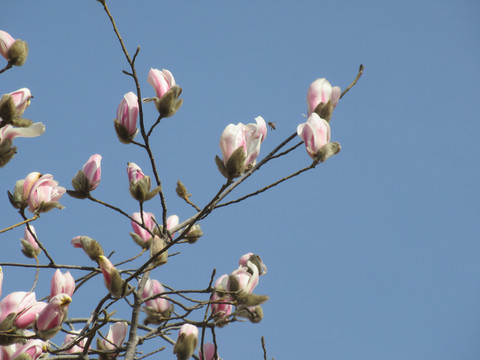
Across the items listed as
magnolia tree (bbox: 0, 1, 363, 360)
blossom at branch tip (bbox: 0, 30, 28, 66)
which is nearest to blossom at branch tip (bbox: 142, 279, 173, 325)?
magnolia tree (bbox: 0, 1, 363, 360)

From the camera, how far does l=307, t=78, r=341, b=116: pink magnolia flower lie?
1.58 meters

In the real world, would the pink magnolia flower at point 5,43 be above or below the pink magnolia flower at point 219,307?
above

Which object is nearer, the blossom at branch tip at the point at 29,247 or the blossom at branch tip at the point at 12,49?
the blossom at branch tip at the point at 12,49

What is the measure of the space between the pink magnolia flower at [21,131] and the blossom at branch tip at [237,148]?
0.47 meters

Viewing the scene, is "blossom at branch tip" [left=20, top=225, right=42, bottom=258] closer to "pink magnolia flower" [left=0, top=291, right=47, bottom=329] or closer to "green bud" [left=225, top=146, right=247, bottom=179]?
"pink magnolia flower" [left=0, top=291, right=47, bottom=329]

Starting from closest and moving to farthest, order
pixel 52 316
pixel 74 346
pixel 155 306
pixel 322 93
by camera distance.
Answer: pixel 52 316, pixel 322 93, pixel 155 306, pixel 74 346

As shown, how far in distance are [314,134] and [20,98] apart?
751mm

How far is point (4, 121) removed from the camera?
1.44m

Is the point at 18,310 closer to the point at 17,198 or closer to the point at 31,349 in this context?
the point at 31,349

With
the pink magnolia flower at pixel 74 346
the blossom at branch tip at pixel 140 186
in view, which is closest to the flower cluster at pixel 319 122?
the blossom at branch tip at pixel 140 186

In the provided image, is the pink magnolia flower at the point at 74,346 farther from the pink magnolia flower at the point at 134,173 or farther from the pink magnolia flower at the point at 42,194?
the pink magnolia flower at the point at 134,173

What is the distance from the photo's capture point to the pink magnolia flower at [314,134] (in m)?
1.48

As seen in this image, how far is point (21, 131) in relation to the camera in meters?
1.48

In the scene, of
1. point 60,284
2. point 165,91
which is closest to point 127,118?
point 165,91
